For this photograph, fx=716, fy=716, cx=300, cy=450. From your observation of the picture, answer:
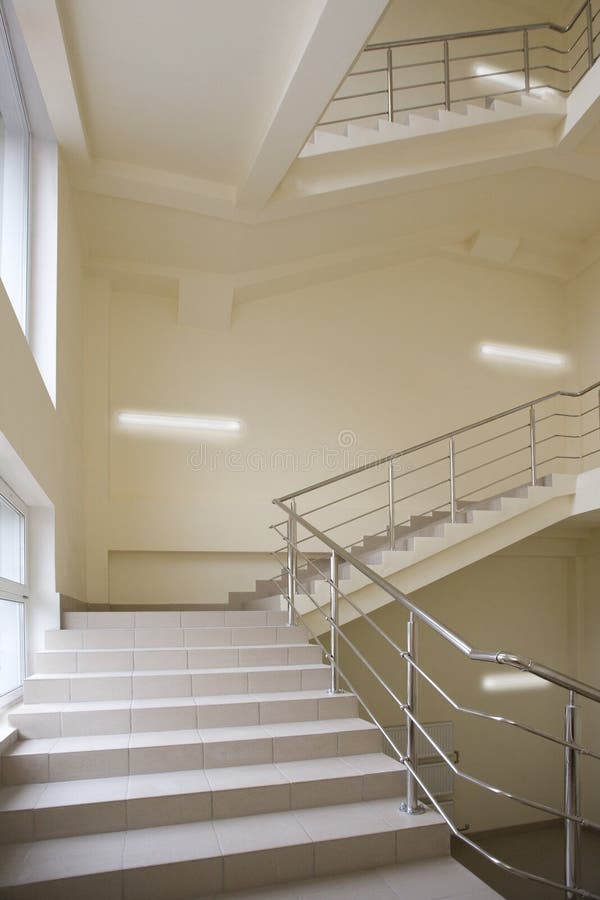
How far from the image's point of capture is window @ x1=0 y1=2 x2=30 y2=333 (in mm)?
4414

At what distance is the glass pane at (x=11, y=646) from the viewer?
4.08 metres

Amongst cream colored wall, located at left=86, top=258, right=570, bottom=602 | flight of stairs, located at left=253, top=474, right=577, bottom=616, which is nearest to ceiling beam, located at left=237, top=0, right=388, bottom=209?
cream colored wall, located at left=86, top=258, right=570, bottom=602

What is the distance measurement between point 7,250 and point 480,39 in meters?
6.49

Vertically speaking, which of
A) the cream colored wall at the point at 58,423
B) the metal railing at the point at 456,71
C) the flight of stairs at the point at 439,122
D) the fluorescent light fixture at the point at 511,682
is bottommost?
the fluorescent light fixture at the point at 511,682

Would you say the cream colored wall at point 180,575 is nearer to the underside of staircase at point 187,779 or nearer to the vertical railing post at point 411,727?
the underside of staircase at point 187,779

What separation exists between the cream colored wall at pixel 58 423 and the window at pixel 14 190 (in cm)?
33

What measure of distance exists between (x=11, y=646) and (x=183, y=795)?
1735 mm

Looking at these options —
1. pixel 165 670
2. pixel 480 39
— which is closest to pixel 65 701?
pixel 165 670

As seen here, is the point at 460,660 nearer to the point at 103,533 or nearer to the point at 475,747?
the point at 475,747

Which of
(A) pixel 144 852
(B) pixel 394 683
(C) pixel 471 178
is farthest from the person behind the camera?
(B) pixel 394 683

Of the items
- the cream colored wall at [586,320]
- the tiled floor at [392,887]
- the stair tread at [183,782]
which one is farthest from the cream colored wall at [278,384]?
the tiled floor at [392,887]

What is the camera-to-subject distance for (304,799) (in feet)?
10.9

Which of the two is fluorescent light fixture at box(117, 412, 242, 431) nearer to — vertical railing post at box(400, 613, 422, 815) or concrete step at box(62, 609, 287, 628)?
concrete step at box(62, 609, 287, 628)

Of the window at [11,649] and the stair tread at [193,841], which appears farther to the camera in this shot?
the window at [11,649]
